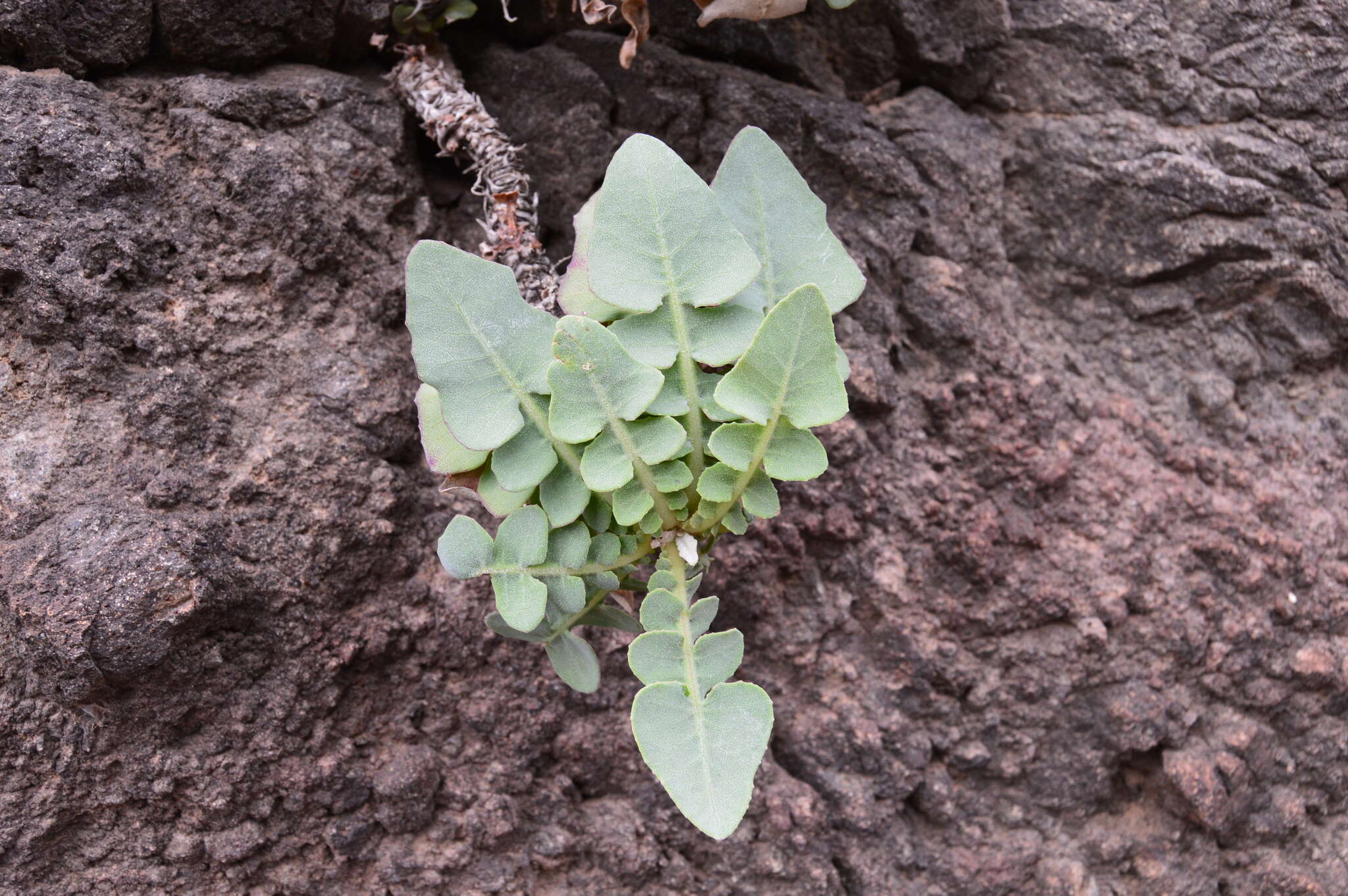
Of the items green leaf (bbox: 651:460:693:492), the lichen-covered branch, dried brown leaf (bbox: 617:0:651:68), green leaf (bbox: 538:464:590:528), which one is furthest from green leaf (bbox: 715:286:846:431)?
dried brown leaf (bbox: 617:0:651:68)

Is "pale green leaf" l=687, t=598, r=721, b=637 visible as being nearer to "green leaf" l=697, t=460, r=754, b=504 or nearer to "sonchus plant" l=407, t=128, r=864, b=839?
"sonchus plant" l=407, t=128, r=864, b=839

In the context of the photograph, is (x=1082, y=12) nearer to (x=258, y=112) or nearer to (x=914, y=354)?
(x=914, y=354)

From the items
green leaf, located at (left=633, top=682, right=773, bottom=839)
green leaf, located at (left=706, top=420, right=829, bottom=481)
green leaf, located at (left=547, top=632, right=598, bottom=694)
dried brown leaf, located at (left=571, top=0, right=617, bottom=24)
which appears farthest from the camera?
dried brown leaf, located at (left=571, top=0, right=617, bottom=24)

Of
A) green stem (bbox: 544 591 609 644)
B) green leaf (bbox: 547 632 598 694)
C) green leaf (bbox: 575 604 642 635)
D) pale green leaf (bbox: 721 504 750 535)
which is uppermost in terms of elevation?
pale green leaf (bbox: 721 504 750 535)

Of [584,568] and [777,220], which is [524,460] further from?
[777,220]

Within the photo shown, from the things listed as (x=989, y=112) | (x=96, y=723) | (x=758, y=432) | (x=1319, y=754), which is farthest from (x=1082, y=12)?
(x=96, y=723)

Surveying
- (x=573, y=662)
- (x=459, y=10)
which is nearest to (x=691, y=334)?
(x=573, y=662)
